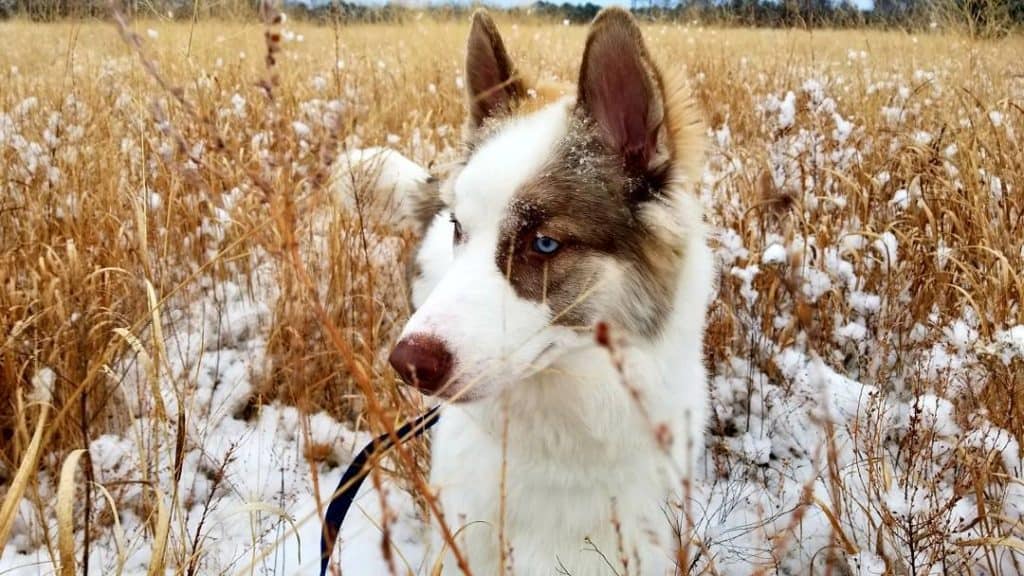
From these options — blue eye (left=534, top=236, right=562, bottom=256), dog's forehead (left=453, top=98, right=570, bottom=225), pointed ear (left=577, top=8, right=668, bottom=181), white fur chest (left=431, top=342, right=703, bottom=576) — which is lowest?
white fur chest (left=431, top=342, right=703, bottom=576)

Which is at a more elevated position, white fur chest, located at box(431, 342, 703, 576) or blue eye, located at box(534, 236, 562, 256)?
blue eye, located at box(534, 236, 562, 256)

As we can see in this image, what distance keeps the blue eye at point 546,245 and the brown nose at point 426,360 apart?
0.44 meters

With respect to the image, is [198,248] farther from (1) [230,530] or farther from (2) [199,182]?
(2) [199,182]

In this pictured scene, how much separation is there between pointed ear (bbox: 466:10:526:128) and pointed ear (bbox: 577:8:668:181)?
25 centimetres

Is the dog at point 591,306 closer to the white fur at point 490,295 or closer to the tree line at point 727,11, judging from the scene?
the white fur at point 490,295

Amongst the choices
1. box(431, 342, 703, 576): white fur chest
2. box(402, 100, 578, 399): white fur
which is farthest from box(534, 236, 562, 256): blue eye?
box(431, 342, 703, 576): white fur chest

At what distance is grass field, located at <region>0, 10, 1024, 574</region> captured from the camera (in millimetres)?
1569

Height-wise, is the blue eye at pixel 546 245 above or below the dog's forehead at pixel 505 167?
below

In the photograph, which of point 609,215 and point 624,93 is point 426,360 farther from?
Result: point 624,93

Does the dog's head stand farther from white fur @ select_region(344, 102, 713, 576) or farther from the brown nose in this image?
the brown nose

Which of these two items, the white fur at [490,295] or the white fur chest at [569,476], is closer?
the white fur at [490,295]

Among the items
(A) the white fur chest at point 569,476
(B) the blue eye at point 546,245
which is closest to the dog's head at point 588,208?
(B) the blue eye at point 546,245

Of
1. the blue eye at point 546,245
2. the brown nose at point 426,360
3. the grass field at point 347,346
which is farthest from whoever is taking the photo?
the blue eye at point 546,245

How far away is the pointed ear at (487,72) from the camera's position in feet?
6.26
